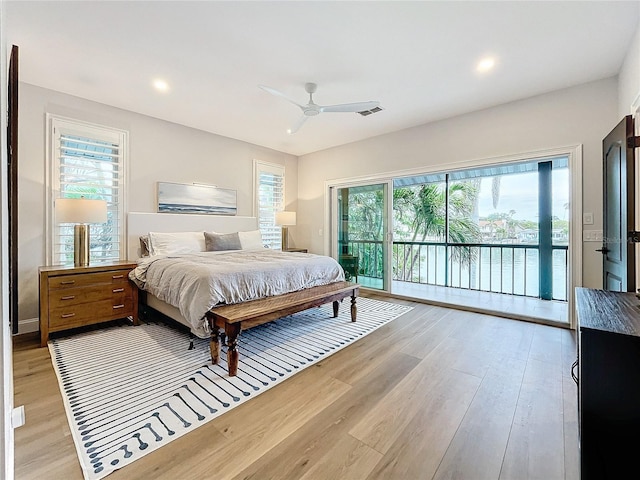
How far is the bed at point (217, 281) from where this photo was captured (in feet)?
7.88

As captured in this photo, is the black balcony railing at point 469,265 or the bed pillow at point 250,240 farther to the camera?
the black balcony railing at point 469,265

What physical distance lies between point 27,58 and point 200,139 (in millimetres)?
2122

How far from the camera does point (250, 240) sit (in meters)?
4.70

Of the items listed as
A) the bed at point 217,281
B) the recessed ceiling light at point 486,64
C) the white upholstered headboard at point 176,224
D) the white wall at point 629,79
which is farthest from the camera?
the white upholstered headboard at point 176,224

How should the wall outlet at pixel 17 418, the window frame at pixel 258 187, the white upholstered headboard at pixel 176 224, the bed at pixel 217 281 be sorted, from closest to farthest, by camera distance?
the wall outlet at pixel 17 418
the bed at pixel 217 281
the white upholstered headboard at pixel 176 224
the window frame at pixel 258 187

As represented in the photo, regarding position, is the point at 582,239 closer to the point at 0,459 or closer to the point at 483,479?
the point at 483,479

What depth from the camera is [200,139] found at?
466 centimetres

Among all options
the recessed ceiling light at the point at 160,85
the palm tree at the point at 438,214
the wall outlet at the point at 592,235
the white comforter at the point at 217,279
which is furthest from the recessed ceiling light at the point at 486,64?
the palm tree at the point at 438,214

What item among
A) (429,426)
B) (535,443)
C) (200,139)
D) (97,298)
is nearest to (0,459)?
(429,426)

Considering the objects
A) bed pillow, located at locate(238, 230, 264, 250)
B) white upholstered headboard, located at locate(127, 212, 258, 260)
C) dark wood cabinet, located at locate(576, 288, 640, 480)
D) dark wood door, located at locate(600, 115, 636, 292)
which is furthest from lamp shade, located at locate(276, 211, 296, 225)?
dark wood cabinet, located at locate(576, 288, 640, 480)

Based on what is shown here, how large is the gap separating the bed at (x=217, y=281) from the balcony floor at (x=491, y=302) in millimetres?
1701

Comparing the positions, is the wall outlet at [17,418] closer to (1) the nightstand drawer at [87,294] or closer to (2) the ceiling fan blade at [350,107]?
(1) the nightstand drawer at [87,294]

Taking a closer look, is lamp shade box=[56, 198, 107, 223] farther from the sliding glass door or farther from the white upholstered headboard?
the sliding glass door

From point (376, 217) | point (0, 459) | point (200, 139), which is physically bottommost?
point (0, 459)
